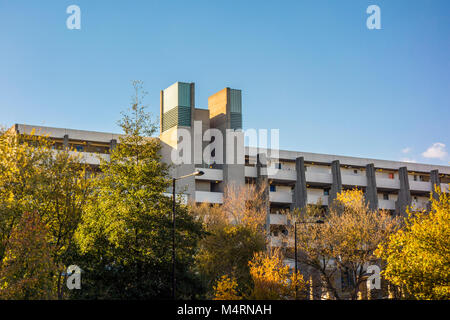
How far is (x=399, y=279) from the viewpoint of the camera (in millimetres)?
29500

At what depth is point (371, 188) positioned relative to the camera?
244ft

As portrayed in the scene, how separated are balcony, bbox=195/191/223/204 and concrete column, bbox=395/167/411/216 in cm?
2853

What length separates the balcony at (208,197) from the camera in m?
63.9

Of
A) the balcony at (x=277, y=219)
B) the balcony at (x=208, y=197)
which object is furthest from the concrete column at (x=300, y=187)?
the balcony at (x=208, y=197)

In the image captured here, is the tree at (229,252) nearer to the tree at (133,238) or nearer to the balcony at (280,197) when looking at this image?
the tree at (133,238)

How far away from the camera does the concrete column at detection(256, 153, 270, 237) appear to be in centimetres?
6384

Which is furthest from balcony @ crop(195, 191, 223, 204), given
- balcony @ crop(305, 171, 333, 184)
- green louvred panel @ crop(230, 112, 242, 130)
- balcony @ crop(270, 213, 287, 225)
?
balcony @ crop(305, 171, 333, 184)

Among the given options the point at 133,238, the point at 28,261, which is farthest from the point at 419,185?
the point at 28,261

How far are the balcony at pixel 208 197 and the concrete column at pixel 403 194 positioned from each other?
93.6ft

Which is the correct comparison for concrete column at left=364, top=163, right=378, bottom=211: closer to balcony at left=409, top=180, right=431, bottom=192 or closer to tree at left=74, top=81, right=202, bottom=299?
balcony at left=409, top=180, right=431, bottom=192

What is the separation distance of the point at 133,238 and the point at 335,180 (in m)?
49.3
